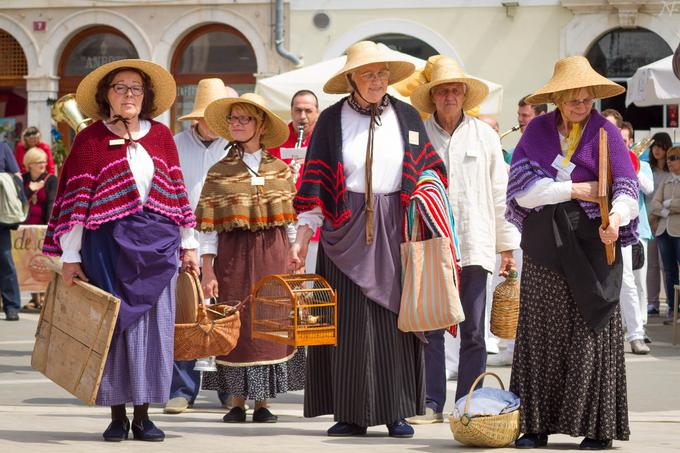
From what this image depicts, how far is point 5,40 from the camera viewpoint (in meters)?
26.1

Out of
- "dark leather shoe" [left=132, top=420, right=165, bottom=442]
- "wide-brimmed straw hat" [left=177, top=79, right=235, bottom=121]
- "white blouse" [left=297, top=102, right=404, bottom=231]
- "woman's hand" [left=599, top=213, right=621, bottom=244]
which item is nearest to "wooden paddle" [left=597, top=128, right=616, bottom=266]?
"woman's hand" [left=599, top=213, right=621, bottom=244]

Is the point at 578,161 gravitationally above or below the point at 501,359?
above

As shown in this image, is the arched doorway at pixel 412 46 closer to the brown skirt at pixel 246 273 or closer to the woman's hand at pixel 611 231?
the brown skirt at pixel 246 273

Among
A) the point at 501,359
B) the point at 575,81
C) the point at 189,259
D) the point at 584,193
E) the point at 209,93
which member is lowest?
the point at 501,359

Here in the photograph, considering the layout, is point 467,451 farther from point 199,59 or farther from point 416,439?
point 199,59

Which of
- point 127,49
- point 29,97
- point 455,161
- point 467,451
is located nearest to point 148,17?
point 127,49

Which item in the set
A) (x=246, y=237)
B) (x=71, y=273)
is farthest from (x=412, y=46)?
(x=71, y=273)

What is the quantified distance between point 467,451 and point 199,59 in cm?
1856

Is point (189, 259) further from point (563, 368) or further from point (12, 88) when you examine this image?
point (12, 88)

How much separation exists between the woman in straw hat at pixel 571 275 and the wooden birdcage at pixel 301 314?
1.01m

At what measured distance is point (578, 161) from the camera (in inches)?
307

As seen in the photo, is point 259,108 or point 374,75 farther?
point 259,108

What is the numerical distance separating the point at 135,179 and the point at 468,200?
2.34 meters

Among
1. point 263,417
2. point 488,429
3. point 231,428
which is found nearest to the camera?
point 488,429
